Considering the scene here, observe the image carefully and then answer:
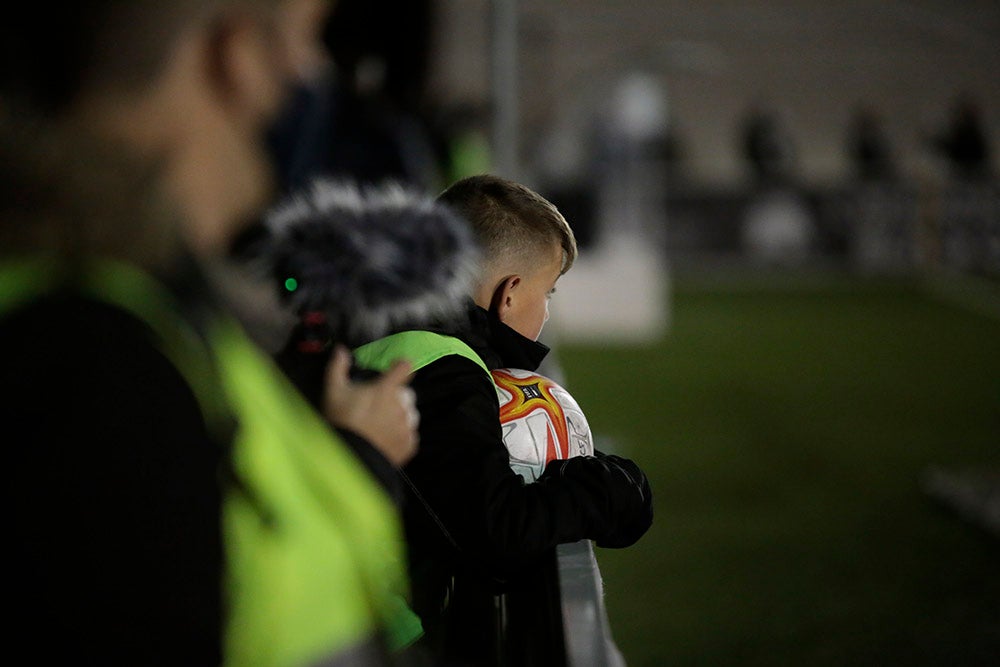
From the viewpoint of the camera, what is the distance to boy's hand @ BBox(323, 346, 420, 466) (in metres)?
1.21

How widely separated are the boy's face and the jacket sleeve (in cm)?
15

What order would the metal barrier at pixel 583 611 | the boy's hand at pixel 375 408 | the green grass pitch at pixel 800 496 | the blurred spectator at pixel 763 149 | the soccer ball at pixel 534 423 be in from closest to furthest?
the boy's hand at pixel 375 408 < the metal barrier at pixel 583 611 < the soccer ball at pixel 534 423 < the green grass pitch at pixel 800 496 < the blurred spectator at pixel 763 149

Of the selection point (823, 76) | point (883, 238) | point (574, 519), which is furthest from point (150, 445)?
point (823, 76)

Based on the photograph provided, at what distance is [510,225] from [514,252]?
0.04m

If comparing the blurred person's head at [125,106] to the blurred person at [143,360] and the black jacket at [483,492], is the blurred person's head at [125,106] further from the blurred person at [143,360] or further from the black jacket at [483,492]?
the black jacket at [483,492]

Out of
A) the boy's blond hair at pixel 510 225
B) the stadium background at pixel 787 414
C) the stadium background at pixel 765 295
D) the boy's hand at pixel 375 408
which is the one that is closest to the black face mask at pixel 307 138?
the stadium background at pixel 765 295

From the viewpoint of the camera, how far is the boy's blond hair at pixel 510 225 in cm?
181

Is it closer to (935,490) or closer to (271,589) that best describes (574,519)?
(271,589)

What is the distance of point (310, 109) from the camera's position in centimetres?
378

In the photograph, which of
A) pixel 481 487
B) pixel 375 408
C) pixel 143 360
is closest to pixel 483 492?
pixel 481 487

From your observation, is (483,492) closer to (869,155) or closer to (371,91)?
(371,91)

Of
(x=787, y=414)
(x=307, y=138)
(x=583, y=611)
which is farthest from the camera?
(x=787, y=414)

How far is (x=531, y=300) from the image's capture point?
5.95 feet

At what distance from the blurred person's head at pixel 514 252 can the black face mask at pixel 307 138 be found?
1549mm
